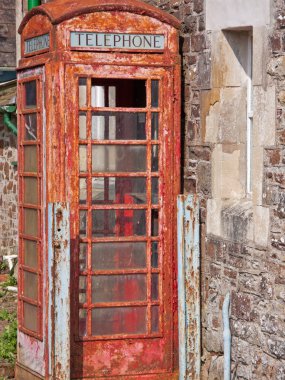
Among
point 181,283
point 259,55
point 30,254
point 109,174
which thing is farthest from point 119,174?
point 259,55

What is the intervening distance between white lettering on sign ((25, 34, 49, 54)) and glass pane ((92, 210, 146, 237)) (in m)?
1.43

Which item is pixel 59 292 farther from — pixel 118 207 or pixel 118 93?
pixel 118 93

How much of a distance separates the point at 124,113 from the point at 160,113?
29cm

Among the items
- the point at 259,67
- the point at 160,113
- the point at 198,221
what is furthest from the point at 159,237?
the point at 259,67

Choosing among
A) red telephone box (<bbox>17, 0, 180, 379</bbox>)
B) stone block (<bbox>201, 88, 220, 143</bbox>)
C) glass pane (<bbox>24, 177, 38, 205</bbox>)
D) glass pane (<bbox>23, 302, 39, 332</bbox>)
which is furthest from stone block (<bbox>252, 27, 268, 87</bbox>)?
glass pane (<bbox>23, 302, 39, 332</bbox>)

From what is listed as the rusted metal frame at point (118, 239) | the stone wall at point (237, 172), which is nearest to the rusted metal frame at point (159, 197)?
the rusted metal frame at point (118, 239)

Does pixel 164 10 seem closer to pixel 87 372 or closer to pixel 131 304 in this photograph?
pixel 131 304

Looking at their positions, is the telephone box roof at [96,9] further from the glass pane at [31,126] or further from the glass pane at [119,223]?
the glass pane at [119,223]

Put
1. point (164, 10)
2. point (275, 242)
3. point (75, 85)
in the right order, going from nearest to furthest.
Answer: point (275, 242) < point (75, 85) < point (164, 10)

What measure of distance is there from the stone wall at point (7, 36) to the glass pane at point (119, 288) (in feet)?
33.6

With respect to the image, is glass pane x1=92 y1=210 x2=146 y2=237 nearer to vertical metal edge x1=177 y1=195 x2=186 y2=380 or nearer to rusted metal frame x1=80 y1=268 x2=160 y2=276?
rusted metal frame x1=80 y1=268 x2=160 y2=276

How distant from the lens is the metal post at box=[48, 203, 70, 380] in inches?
330

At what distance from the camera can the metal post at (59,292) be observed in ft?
27.5

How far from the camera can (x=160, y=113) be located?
8.86 m
